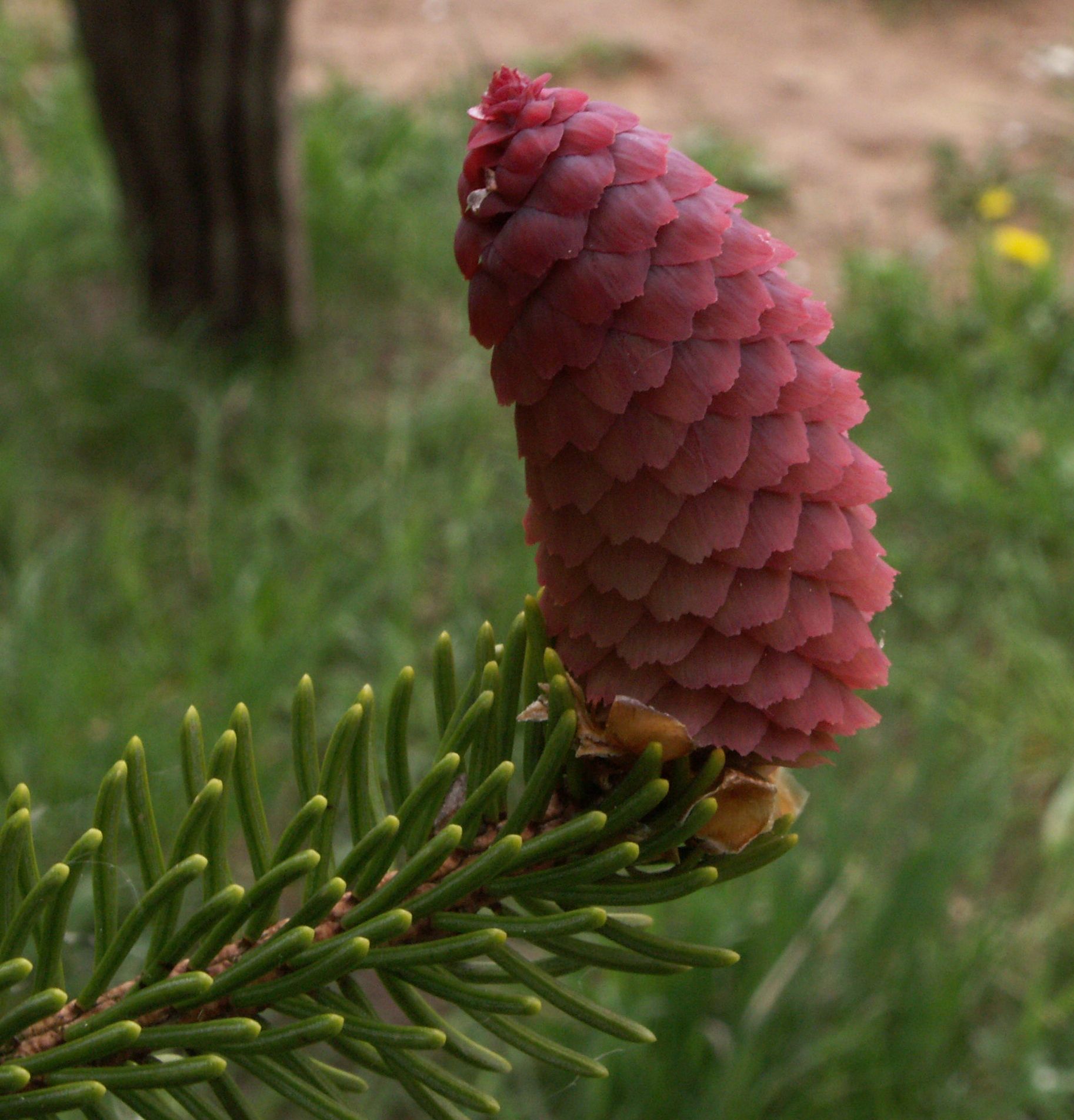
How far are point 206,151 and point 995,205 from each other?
154 cm

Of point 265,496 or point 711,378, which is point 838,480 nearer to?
point 711,378

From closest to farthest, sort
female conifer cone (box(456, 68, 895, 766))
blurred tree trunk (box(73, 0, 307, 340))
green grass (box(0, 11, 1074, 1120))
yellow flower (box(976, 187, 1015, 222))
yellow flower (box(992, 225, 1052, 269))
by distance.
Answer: female conifer cone (box(456, 68, 895, 766)) < green grass (box(0, 11, 1074, 1120)) < blurred tree trunk (box(73, 0, 307, 340)) < yellow flower (box(992, 225, 1052, 269)) < yellow flower (box(976, 187, 1015, 222))

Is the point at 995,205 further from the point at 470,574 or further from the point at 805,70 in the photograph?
the point at 470,574

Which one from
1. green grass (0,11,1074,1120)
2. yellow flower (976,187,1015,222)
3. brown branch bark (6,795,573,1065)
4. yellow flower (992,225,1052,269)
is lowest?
green grass (0,11,1074,1120)

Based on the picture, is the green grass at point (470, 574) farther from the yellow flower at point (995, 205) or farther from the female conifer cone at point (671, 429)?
the female conifer cone at point (671, 429)

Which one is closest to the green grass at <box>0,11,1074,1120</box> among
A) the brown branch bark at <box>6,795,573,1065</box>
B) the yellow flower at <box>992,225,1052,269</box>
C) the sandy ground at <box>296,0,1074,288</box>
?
the yellow flower at <box>992,225,1052,269</box>

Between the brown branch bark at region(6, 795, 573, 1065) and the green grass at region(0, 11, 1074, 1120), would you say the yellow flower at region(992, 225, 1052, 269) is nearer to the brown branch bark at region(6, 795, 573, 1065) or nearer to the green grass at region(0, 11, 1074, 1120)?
the green grass at region(0, 11, 1074, 1120)

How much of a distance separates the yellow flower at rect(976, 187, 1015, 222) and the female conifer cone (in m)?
2.35

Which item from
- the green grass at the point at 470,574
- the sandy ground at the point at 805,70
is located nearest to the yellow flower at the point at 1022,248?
the green grass at the point at 470,574

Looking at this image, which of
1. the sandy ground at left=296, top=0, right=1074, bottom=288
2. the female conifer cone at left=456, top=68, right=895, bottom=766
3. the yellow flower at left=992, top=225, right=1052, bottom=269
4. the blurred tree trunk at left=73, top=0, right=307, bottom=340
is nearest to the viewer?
the female conifer cone at left=456, top=68, right=895, bottom=766

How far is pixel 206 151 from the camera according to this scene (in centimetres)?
191

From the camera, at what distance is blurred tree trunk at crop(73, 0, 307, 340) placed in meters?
1.79

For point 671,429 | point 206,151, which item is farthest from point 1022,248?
point 671,429

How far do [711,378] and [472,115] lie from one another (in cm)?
10
